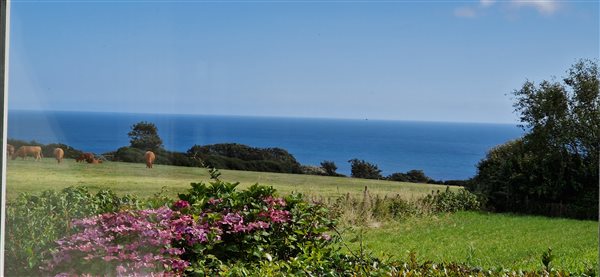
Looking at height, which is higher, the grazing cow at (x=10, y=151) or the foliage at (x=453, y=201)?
the grazing cow at (x=10, y=151)

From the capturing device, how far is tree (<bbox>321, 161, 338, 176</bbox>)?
4211mm

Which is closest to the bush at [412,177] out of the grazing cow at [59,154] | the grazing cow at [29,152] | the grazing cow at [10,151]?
the grazing cow at [59,154]

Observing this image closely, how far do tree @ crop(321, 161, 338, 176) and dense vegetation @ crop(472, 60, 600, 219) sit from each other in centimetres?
102

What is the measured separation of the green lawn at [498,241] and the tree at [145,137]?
1.40m

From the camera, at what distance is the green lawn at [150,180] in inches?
131

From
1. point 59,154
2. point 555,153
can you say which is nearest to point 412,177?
point 555,153

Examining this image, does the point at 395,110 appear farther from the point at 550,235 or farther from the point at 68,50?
the point at 68,50

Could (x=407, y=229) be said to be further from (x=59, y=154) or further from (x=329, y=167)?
(x=59, y=154)

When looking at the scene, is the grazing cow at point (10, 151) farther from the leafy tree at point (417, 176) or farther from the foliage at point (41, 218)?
the leafy tree at point (417, 176)

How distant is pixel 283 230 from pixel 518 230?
1728mm

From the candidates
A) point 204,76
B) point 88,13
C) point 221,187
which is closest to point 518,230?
point 221,187

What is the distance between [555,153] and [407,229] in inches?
61.5

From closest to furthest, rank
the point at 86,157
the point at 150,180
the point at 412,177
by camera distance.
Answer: the point at 86,157 < the point at 150,180 < the point at 412,177

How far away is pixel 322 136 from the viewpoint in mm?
3922
